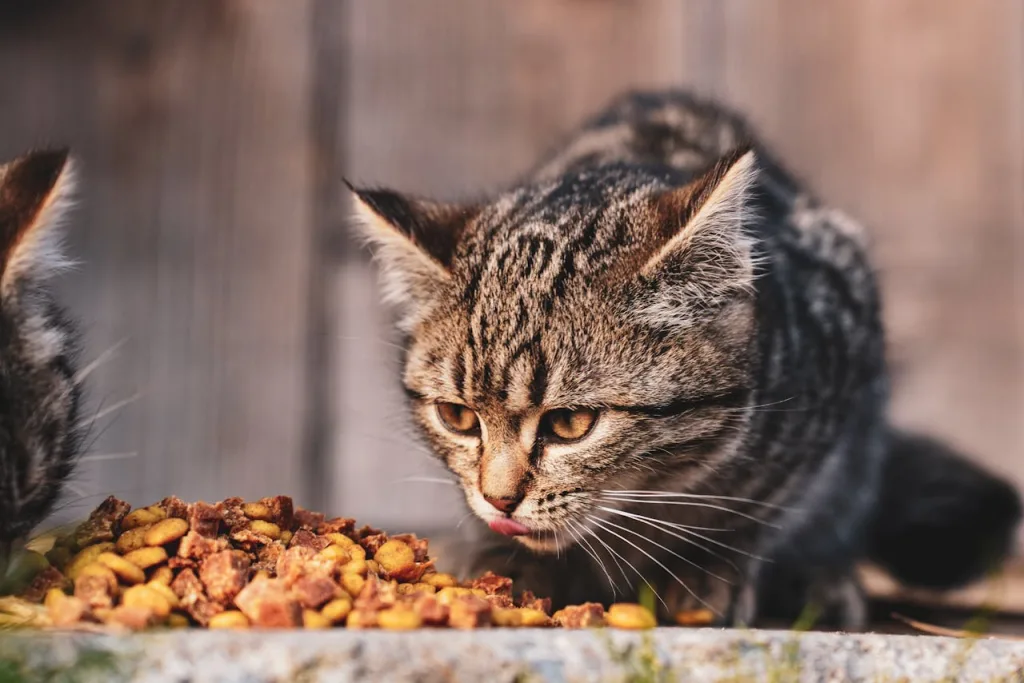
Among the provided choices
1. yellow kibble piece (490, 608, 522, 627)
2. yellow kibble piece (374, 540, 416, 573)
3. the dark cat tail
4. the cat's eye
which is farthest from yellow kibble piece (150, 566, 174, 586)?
the dark cat tail

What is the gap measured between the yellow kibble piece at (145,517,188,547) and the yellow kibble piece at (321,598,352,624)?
1.10 ft

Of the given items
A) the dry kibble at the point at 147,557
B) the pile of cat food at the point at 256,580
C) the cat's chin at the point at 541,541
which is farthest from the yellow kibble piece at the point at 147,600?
the cat's chin at the point at 541,541

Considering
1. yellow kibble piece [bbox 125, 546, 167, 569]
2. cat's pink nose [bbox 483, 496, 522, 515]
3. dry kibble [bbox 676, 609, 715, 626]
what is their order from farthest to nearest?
dry kibble [bbox 676, 609, 715, 626], cat's pink nose [bbox 483, 496, 522, 515], yellow kibble piece [bbox 125, 546, 167, 569]

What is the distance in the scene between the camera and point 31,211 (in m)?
1.96

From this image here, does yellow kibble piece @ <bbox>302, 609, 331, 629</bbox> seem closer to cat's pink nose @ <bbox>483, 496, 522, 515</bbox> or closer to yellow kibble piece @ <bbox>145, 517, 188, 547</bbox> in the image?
yellow kibble piece @ <bbox>145, 517, 188, 547</bbox>

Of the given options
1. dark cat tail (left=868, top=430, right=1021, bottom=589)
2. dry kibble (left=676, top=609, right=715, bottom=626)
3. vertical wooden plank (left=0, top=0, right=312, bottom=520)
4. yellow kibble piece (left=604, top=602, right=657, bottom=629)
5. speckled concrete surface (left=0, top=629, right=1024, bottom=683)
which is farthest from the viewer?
vertical wooden plank (left=0, top=0, right=312, bottom=520)

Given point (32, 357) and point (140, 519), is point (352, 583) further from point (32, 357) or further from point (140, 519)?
point (32, 357)

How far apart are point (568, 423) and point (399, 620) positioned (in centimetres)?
68

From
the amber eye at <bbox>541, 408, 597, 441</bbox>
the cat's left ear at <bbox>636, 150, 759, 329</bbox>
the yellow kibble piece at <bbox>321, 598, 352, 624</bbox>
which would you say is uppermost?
the cat's left ear at <bbox>636, 150, 759, 329</bbox>

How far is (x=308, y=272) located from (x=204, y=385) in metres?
0.47

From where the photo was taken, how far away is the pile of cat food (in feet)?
5.36

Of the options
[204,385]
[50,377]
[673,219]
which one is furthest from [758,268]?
[204,385]

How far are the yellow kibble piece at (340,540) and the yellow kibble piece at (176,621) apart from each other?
0.33 meters

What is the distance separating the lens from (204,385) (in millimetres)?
3572
